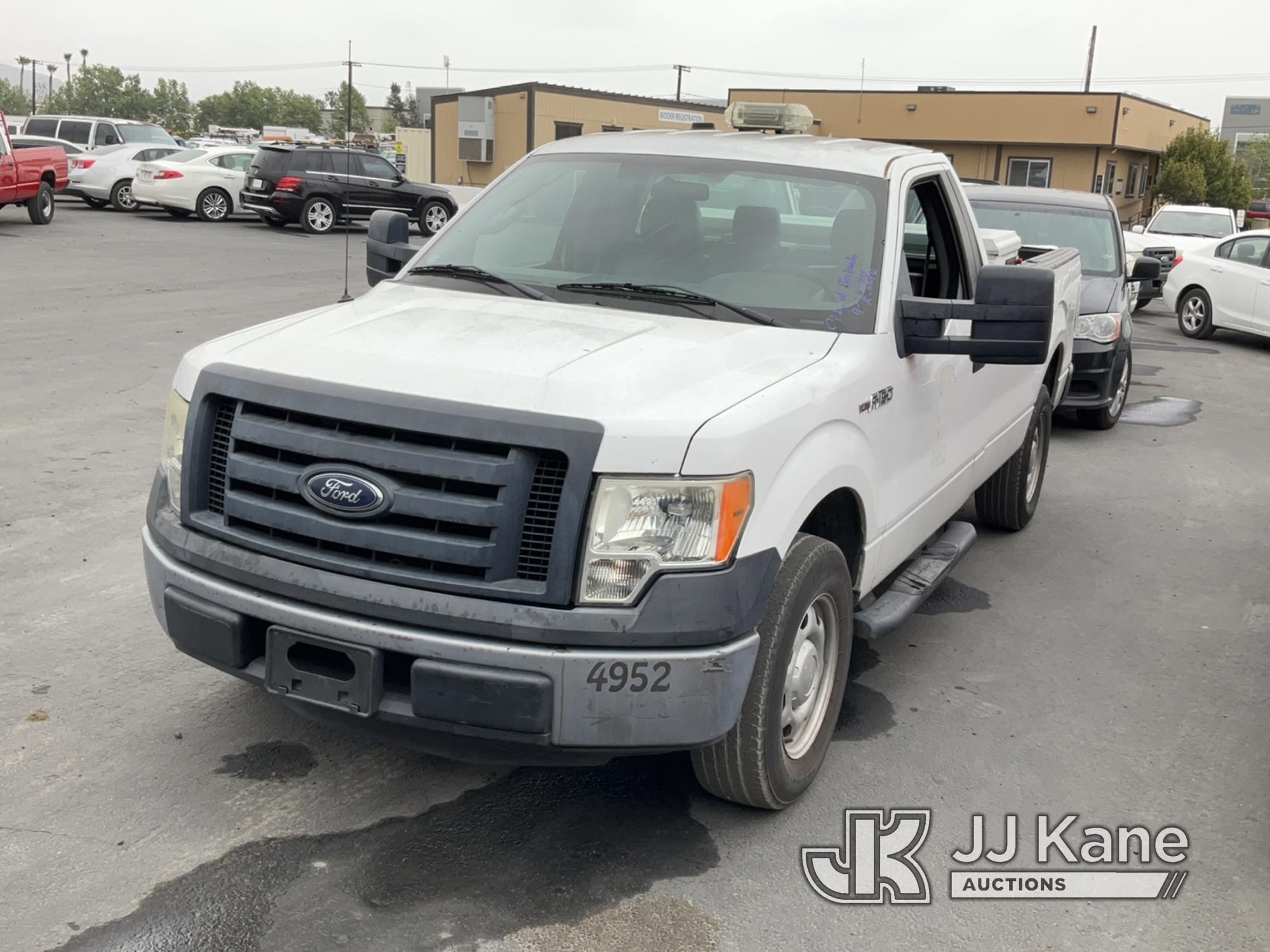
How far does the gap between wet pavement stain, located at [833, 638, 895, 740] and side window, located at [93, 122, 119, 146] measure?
2851cm

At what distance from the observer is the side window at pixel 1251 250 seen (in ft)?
51.6

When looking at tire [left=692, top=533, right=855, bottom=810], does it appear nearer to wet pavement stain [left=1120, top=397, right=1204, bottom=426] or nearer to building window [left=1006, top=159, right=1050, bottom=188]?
wet pavement stain [left=1120, top=397, right=1204, bottom=426]

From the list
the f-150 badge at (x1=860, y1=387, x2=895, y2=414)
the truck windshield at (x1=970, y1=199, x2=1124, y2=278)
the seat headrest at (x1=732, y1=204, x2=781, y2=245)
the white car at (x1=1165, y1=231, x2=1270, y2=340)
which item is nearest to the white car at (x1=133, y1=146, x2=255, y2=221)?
the white car at (x1=1165, y1=231, x2=1270, y2=340)

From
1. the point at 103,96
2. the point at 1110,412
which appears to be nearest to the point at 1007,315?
the point at 1110,412

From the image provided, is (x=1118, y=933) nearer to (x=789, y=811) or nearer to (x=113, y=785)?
(x=789, y=811)

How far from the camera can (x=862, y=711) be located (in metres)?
4.53

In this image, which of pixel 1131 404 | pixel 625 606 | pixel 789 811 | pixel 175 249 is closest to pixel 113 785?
pixel 625 606

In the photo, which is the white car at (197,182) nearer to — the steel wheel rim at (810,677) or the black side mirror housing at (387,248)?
the black side mirror housing at (387,248)

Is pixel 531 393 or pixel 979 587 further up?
pixel 531 393

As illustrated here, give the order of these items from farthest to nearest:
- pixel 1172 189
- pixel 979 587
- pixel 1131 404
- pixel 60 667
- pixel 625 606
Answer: pixel 1172 189 → pixel 1131 404 → pixel 979 587 → pixel 60 667 → pixel 625 606

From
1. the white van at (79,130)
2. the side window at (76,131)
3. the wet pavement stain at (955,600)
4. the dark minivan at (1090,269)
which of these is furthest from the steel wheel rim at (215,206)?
the wet pavement stain at (955,600)

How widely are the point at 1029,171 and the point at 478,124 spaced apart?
21.0m

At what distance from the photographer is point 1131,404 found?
1132cm

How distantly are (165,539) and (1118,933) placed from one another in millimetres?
2752
